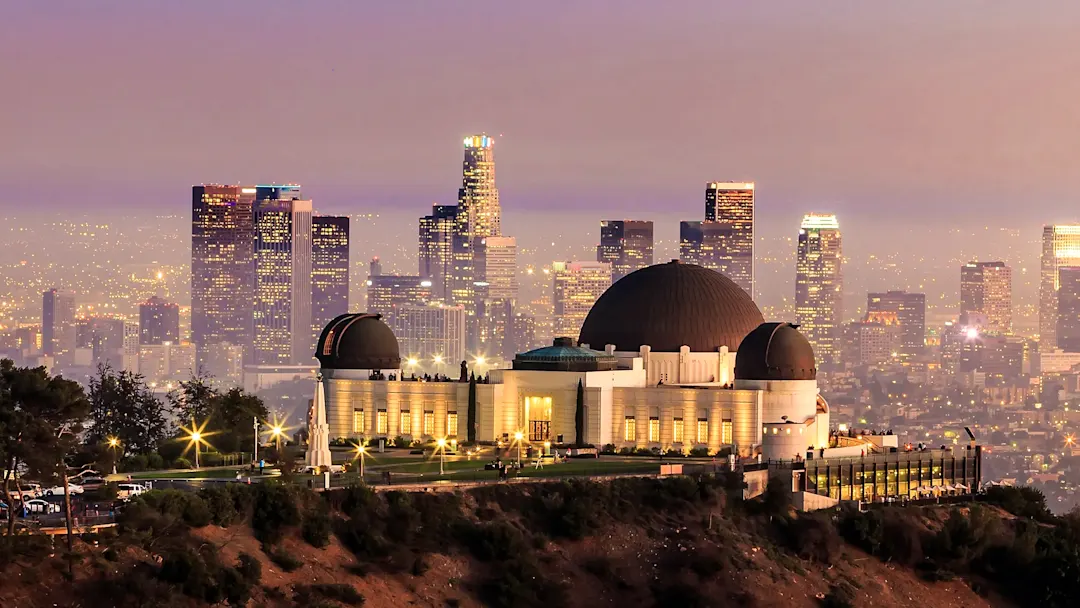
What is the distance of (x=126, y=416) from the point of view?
13912 cm

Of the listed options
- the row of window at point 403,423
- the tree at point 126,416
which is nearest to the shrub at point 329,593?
the row of window at point 403,423

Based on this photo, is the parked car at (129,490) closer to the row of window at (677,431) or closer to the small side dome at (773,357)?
the row of window at (677,431)

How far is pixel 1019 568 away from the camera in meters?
114

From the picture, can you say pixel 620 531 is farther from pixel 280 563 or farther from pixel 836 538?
pixel 280 563

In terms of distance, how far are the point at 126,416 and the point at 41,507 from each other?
4725 centimetres

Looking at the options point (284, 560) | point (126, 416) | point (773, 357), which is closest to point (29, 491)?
point (284, 560)

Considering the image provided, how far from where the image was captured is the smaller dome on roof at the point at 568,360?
134m

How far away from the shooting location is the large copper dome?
141 m

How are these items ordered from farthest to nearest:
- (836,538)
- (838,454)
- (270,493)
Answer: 1. (838,454)
2. (836,538)
3. (270,493)

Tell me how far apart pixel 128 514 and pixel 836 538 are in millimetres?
39798

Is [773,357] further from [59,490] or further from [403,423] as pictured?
[59,490]

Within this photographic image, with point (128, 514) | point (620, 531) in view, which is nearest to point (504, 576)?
point (620, 531)

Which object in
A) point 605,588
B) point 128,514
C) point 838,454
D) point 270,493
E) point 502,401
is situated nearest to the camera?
point 128,514

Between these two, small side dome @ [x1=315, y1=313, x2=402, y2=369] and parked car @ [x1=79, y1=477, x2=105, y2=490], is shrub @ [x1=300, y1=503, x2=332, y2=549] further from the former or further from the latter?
small side dome @ [x1=315, y1=313, x2=402, y2=369]
